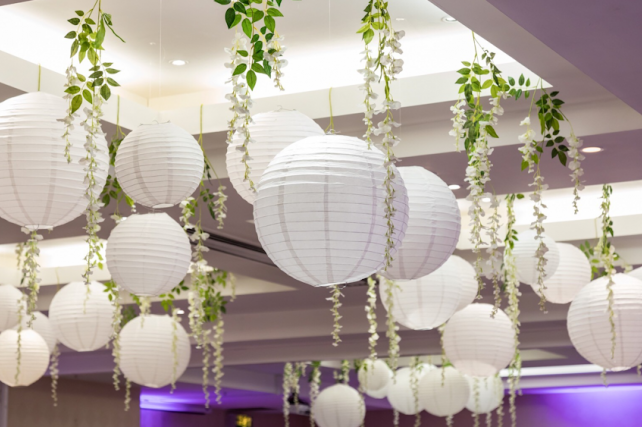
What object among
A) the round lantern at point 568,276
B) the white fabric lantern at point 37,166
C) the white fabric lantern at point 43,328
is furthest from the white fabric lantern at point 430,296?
the white fabric lantern at point 43,328

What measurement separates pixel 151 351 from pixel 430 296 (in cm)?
256

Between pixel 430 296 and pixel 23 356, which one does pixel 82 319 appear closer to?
pixel 23 356

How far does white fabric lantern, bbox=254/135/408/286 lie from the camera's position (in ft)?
8.58

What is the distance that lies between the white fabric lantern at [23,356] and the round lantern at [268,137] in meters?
4.51

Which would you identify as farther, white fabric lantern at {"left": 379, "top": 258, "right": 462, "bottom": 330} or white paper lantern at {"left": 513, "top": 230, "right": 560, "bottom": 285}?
white paper lantern at {"left": 513, "top": 230, "right": 560, "bottom": 285}

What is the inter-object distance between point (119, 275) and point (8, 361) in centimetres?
356

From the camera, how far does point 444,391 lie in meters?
10.5

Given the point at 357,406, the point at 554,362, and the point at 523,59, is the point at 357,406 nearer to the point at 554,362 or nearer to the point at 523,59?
the point at 554,362

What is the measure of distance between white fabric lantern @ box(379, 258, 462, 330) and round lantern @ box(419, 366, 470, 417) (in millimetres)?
5724

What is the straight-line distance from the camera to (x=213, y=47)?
4.82m

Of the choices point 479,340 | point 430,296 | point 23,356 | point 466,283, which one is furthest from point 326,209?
point 23,356

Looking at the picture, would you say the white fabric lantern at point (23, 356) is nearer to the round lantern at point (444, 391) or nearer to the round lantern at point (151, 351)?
the round lantern at point (151, 351)

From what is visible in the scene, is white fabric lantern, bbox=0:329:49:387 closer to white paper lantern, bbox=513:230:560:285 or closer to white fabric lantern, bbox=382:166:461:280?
white paper lantern, bbox=513:230:560:285

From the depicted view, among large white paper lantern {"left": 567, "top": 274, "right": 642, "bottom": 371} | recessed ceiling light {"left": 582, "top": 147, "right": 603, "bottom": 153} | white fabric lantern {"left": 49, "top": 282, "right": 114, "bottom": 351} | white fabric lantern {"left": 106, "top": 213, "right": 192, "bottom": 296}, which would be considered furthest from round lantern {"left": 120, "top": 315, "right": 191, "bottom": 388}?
recessed ceiling light {"left": 582, "top": 147, "right": 603, "bottom": 153}
